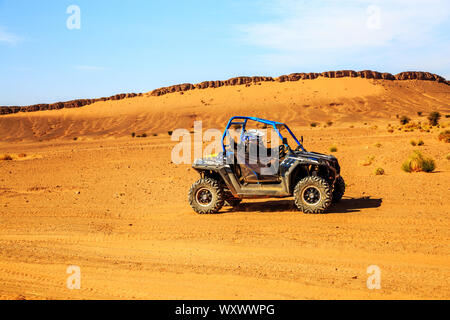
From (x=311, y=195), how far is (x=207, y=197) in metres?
2.39

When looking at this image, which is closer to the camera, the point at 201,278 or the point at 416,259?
the point at 201,278

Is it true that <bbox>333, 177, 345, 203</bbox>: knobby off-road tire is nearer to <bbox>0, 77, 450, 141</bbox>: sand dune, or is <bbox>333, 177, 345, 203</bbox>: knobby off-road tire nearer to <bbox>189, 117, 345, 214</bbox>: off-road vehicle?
<bbox>189, 117, 345, 214</bbox>: off-road vehicle

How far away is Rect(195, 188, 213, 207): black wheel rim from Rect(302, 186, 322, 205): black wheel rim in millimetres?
2163

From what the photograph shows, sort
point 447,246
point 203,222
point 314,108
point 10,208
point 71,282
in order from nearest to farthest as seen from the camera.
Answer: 1. point 71,282
2. point 447,246
3. point 203,222
4. point 10,208
5. point 314,108

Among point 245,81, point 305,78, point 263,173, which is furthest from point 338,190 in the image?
point 245,81

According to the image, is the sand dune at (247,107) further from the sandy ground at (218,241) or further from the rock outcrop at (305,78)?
the sandy ground at (218,241)

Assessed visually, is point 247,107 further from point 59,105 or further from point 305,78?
point 59,105

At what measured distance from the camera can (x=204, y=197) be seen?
33.4 ft

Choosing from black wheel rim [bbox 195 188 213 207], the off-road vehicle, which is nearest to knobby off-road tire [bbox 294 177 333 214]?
the off-road vehicle

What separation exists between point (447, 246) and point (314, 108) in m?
72.1

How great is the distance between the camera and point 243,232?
8305 mm

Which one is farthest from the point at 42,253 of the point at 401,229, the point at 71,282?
the point at 401,229

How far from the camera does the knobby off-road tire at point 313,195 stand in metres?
9.32
